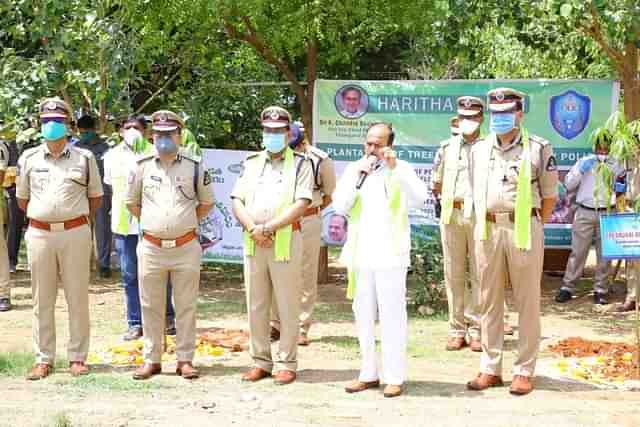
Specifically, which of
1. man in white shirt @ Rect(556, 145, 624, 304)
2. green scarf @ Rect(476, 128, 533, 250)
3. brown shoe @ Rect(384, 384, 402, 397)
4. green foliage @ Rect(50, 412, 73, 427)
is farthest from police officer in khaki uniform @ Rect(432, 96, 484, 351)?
green foliage @ Rect(50, 412, 73, 427)

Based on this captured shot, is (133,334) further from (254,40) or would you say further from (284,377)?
(254,40)

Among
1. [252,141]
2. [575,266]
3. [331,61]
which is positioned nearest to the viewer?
[575,266]

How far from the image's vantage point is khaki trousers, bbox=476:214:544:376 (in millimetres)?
7859

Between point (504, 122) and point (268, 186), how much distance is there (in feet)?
6.16

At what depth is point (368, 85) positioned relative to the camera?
13.2 m

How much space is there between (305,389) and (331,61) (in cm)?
638

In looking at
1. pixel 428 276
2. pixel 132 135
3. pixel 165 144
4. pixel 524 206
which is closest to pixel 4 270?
pixel 132 135

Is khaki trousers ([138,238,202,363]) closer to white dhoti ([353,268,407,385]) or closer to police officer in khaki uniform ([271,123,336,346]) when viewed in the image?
police officer in khaki uniform ([271,123,336,346])

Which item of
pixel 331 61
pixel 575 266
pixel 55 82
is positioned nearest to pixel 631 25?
pixel 575 266

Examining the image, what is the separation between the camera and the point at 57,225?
8.57m

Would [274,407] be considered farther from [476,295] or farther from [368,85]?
[368,85]

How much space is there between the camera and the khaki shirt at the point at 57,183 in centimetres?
852

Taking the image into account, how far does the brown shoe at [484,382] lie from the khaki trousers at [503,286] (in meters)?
0.04

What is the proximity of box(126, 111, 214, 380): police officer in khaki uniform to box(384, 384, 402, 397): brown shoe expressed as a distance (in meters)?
1.64
